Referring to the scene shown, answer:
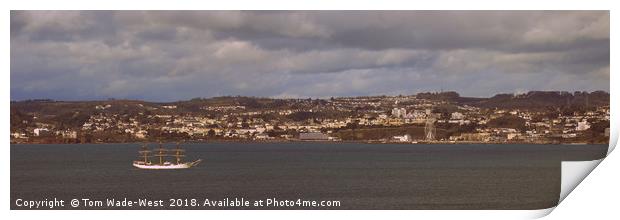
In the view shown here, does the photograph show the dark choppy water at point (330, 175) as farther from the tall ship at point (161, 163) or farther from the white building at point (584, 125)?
the white building at point (584, 125)

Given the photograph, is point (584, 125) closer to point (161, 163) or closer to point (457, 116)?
point (457, 116)

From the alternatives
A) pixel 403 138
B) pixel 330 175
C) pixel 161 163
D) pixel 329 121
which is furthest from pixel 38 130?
pixel 403 138

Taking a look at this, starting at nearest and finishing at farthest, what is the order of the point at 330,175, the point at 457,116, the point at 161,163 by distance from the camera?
the point at 161,163, the point at 330,175, the point at 457,116

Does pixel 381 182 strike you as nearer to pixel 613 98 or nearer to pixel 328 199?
pixel 328 199

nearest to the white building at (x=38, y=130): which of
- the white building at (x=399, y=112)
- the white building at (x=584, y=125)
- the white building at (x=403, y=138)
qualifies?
the white building at (x=399, y=112)

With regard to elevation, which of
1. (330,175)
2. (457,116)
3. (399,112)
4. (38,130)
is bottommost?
(330,175)

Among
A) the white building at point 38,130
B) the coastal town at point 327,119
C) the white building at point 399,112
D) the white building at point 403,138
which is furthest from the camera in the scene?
the white building at point 403,138
